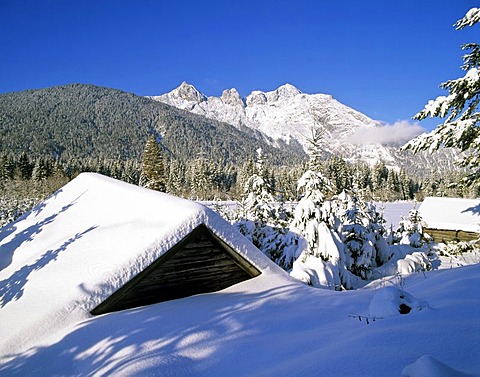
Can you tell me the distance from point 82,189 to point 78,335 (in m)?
8.32

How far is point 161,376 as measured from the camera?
3.53m

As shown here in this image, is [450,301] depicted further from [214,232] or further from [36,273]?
[36,273]

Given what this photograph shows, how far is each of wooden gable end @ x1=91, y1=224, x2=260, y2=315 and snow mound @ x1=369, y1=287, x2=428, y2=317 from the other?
12.1 feet

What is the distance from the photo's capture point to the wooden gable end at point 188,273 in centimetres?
594

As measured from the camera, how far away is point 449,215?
32719 millimetres

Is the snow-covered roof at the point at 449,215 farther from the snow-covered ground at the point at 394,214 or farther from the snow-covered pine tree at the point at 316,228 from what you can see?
the snow-covered pine tree at the point at 316,228

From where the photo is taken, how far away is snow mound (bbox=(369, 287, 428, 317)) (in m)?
3.54

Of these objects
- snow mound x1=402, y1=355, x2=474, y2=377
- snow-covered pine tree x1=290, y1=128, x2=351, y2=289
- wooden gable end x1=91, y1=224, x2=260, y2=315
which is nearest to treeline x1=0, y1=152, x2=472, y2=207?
snow-covered pine tree x1=290, y1=128, x2=351, y2=289

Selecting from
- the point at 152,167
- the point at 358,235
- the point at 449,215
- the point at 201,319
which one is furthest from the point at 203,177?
the point at 201,319

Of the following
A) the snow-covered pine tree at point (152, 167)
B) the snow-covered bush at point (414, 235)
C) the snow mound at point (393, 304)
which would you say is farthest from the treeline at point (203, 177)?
the snow mound at point (393, 304)

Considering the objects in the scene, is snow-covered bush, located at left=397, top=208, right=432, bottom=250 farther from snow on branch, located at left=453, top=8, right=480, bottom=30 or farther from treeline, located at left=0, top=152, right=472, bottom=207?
treeline, located at left=0, top=152, right=472, bottom=207

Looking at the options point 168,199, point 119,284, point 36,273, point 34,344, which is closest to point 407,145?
point 168,199

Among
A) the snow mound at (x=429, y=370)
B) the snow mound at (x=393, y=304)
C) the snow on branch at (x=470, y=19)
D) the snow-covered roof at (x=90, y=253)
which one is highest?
the snow on branch at (x=470, y=19)

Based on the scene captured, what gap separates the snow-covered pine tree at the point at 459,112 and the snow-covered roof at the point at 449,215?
29.0m
